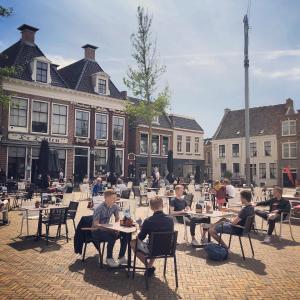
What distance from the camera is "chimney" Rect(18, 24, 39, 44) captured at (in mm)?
25766

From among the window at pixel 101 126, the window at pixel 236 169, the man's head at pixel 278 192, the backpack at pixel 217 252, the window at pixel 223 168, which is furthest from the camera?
the window at pixel 223 168

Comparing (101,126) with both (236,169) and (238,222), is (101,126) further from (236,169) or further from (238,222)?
(238,222)

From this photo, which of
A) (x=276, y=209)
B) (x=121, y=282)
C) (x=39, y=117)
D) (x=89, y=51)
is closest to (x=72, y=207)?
(x=121, y=282)

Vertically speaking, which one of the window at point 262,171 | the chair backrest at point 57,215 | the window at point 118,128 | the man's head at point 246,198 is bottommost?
the chair backrest at point 57,215

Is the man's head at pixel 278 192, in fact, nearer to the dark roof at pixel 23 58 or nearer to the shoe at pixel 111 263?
the shoe at pixel 111 263

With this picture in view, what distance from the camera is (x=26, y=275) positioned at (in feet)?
18.7

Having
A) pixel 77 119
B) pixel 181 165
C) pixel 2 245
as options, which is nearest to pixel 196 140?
pixel 181 165

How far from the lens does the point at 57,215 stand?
8.02 metres

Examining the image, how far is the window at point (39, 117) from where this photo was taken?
24734 mm

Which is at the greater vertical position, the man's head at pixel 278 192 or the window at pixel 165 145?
the window at pixel 165 145

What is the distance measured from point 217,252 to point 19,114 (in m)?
20.9

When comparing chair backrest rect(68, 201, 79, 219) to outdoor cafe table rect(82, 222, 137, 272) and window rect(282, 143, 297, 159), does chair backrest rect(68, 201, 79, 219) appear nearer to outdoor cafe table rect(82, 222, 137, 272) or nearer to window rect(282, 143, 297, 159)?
outdoor cafe table rect(82, 222, 137, 272)

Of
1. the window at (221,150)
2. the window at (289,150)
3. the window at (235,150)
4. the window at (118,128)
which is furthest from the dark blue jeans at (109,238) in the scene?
the window at (221,150)

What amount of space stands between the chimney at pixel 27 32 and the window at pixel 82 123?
684 cm
